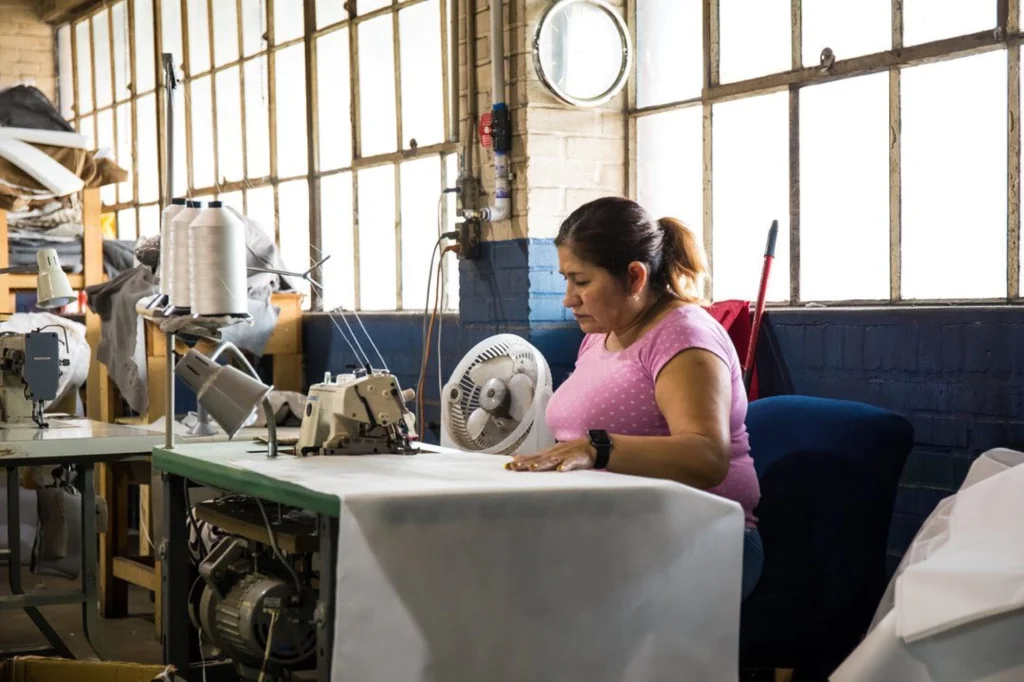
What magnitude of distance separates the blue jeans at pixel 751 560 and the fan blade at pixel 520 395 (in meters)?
1.18

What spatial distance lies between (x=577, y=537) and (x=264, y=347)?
3.55 m

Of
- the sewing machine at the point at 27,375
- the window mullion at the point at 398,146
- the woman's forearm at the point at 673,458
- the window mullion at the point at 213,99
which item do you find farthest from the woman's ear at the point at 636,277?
the window mullion at the point at 213,99

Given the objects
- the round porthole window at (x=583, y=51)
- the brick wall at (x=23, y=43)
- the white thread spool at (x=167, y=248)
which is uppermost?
the brick wall at (x=23, y=43)

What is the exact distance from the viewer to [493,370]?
12.0 ft

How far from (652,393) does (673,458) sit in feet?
0.94

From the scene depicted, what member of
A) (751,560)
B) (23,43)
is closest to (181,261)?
(751,560)

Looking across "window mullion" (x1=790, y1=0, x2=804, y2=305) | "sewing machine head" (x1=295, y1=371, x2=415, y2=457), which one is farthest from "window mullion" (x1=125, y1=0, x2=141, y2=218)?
"sewing machine head" (x1=295, y1=371, x2=415, y2=457)

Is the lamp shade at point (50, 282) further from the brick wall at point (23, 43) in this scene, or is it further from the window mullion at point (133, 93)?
the brick wall at point (23, 43)

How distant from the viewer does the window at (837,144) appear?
3172 millimetres

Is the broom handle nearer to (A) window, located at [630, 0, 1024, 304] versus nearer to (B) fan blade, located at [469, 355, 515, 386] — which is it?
(A) window, located at [630, 0, 1024, 304]

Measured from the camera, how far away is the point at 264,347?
213 inches

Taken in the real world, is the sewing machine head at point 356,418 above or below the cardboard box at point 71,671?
above

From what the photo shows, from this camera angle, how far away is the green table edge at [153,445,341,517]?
6.66ft

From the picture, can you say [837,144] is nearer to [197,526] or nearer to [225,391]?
[225,391]
